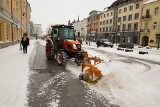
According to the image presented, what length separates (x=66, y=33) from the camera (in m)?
9.58

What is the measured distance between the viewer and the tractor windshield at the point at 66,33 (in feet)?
30.9

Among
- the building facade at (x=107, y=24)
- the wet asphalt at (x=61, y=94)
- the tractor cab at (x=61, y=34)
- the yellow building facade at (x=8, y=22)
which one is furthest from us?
the building facade at (x=107, y=24)

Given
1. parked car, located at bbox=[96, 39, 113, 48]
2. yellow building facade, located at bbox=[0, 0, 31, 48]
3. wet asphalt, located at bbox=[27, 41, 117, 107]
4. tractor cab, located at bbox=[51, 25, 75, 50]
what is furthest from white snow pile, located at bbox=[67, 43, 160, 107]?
parked car, located at bbox=[96, 39, 113, 48]

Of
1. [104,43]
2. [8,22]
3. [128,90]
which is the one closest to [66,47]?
[128,90]

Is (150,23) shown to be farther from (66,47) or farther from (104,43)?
(66,47)

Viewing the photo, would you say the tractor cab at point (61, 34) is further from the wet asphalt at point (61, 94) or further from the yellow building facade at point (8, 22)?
the yellow building facade at point (8, 22)

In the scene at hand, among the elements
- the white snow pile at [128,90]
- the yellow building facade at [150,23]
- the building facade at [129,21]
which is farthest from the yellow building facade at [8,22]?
the yellow building facade at [150,23]

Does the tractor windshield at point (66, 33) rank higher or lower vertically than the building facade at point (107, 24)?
lower

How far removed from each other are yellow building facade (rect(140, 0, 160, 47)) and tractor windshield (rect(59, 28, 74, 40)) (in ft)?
93.9

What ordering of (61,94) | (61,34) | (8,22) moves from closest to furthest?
(61,94)
(61,34)
(8,22)

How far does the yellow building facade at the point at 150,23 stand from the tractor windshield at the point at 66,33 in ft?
93.9

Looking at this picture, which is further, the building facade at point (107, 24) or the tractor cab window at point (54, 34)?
the building facade at point (107, 24)

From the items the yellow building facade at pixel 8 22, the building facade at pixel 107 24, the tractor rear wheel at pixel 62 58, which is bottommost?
the tractor rear wheel at pixel 62 58

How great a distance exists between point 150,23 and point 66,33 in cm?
3165
